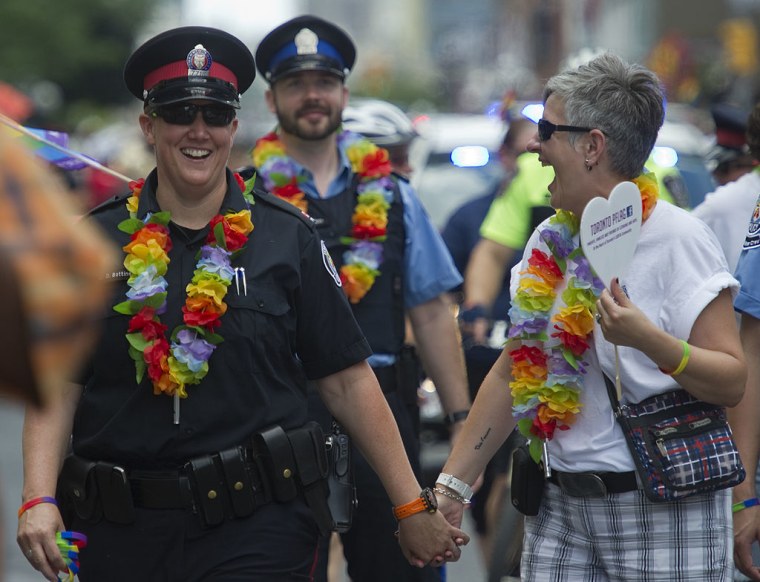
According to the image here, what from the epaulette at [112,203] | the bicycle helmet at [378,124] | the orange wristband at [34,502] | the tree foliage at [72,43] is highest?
the tree foliage at [72,43]

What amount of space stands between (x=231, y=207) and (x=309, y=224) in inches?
9.3

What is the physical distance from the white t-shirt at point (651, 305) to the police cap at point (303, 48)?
7.39 ft

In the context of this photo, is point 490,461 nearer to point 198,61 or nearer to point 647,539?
point 647,539

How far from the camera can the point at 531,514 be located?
161 inches

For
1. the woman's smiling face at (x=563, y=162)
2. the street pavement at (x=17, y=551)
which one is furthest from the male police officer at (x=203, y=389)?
the street pavement at (x=17, y=551)

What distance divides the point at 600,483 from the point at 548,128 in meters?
0.99

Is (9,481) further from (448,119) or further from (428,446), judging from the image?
(448,119)

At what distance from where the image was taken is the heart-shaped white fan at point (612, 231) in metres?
3.66

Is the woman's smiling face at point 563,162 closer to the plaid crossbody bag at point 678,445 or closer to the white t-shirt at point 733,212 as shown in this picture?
the plaid crossbody bag at point 678,445

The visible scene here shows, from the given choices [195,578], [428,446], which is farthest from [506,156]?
[195,578]

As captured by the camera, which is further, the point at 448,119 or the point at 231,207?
the point at 448,119

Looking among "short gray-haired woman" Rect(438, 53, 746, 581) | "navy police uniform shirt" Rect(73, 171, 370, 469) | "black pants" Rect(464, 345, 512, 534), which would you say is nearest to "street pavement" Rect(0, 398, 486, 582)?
"black pants" Rect(464, 345, 512, 534)

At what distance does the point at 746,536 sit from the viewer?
14.0 feet

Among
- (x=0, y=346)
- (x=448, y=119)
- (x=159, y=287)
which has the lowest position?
(x=0, y=346)
